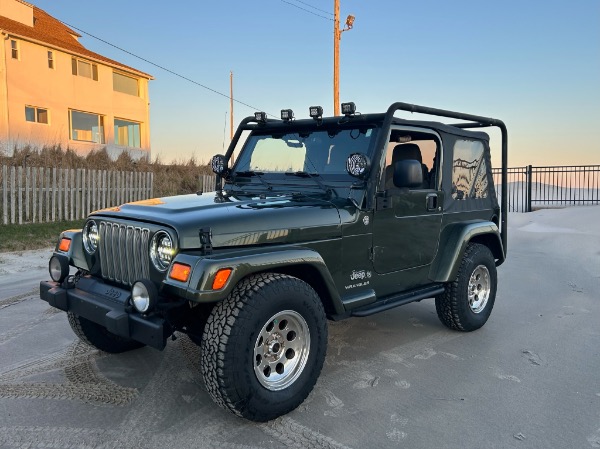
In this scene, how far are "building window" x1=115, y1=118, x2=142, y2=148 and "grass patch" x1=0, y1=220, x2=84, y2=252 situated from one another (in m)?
17.9

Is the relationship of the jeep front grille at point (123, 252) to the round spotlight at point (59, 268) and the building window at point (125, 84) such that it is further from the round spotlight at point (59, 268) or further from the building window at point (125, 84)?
the building window at point (125, 84)

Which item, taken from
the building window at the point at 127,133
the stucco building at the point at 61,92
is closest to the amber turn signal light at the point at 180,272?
the stucco building at the point at 61,92

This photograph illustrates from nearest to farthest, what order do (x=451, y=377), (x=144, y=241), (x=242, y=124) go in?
(x=144, y=241)
(x=451, y=377)
(x=242, y=124)

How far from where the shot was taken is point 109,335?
168 inches

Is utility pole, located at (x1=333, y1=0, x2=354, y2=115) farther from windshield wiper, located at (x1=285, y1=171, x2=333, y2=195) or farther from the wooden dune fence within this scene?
windshield wiper, located at (x1=285, y1=171, x2=333, y2=195)

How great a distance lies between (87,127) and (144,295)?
28.1 meters

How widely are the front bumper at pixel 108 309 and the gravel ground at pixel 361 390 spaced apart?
599mm

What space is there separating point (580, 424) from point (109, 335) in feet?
11.6

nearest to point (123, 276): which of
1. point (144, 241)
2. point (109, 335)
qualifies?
point (144, 241)

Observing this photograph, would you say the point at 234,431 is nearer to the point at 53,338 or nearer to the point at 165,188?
the point at 53,338

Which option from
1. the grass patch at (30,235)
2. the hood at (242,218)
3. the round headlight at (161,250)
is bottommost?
the grass patch at (30,235)

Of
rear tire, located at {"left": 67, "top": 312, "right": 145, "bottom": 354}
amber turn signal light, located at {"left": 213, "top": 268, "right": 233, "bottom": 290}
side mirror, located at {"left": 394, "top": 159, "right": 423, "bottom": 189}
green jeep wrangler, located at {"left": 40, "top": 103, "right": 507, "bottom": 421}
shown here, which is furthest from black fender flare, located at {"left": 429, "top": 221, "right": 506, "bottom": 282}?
rear tire, located at {"left": 67, "top": 312, "right": 145, "bottom": 354}

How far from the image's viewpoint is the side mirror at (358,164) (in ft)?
12.5

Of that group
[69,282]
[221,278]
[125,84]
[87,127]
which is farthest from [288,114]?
[125,84]
